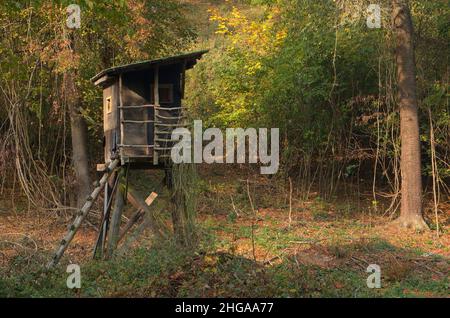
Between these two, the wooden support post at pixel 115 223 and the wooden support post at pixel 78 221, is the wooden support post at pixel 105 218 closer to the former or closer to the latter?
the wooden support post at pixel 115 223

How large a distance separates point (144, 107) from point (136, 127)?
0.52 metres

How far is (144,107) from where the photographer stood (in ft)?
48.6

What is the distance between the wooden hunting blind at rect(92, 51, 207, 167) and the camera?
1448 cm

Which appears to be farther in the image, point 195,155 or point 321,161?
point 321,161

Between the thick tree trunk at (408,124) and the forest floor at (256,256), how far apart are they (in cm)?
76

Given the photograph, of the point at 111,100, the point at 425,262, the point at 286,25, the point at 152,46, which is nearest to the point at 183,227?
the point at 111,100

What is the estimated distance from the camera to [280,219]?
21.0 meters

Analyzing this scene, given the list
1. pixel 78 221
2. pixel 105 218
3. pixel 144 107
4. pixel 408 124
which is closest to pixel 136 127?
pixel 144 107

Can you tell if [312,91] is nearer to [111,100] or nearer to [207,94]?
[207,94]

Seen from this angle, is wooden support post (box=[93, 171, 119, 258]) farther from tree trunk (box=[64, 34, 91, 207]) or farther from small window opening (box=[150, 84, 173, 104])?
tree trunk (box=[64, 34, 91, 207])

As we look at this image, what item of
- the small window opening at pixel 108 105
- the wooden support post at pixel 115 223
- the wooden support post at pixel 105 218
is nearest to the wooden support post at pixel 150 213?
the wooden support post at pixel 115 223

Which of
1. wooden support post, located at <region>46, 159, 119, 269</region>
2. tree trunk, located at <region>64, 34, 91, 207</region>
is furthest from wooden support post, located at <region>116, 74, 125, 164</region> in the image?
tree trunk, located at <region>64, 34, 91, 207</region>

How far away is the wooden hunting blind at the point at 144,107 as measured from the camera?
47.5 ft

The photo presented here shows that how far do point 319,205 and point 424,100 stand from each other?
5.20 meters
